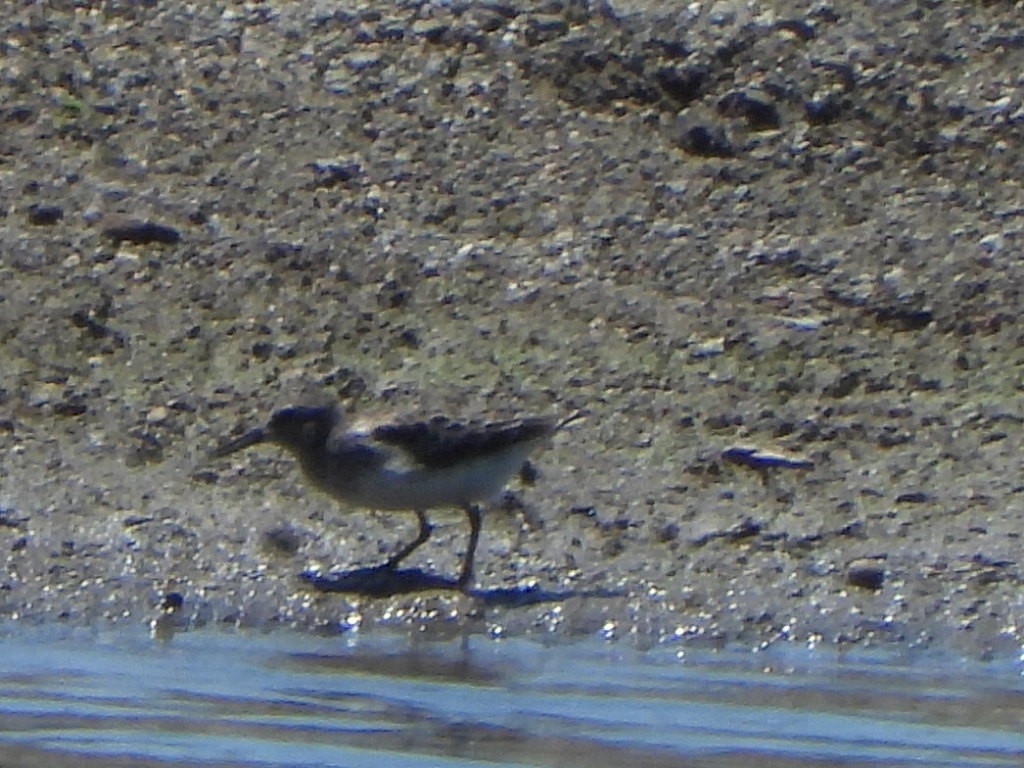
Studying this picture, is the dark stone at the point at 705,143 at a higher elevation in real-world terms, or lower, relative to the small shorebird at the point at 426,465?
higher

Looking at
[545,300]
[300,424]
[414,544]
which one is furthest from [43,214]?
[414,544]

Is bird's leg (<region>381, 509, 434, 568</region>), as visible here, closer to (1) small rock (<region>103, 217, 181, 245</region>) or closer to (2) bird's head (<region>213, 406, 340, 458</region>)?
(2) bird's head (<region>213, 406, 340, 458</region>)

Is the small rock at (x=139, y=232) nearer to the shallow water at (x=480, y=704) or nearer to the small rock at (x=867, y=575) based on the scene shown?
the shallow water at (x=480, y=704)

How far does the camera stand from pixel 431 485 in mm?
9352

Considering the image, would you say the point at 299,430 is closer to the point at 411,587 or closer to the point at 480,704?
the point at 411,587

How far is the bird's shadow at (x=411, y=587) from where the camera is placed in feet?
30.1

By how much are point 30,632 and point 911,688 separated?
285cm

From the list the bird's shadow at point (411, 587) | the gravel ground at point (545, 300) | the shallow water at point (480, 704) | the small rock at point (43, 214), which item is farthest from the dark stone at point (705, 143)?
the shallow water at point (480, 704)

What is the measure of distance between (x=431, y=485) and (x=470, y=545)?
25cm

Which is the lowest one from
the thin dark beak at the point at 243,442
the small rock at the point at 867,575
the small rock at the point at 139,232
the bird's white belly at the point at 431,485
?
the small rock at the point at 867,575

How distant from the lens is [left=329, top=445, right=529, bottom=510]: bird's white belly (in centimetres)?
937

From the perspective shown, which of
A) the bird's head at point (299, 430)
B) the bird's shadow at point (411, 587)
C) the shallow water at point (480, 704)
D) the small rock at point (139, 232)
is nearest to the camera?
the shallow water at point (480, 704)

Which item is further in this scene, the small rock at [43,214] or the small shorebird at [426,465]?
the small rock at [43,214]

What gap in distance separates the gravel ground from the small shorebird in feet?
0.68
